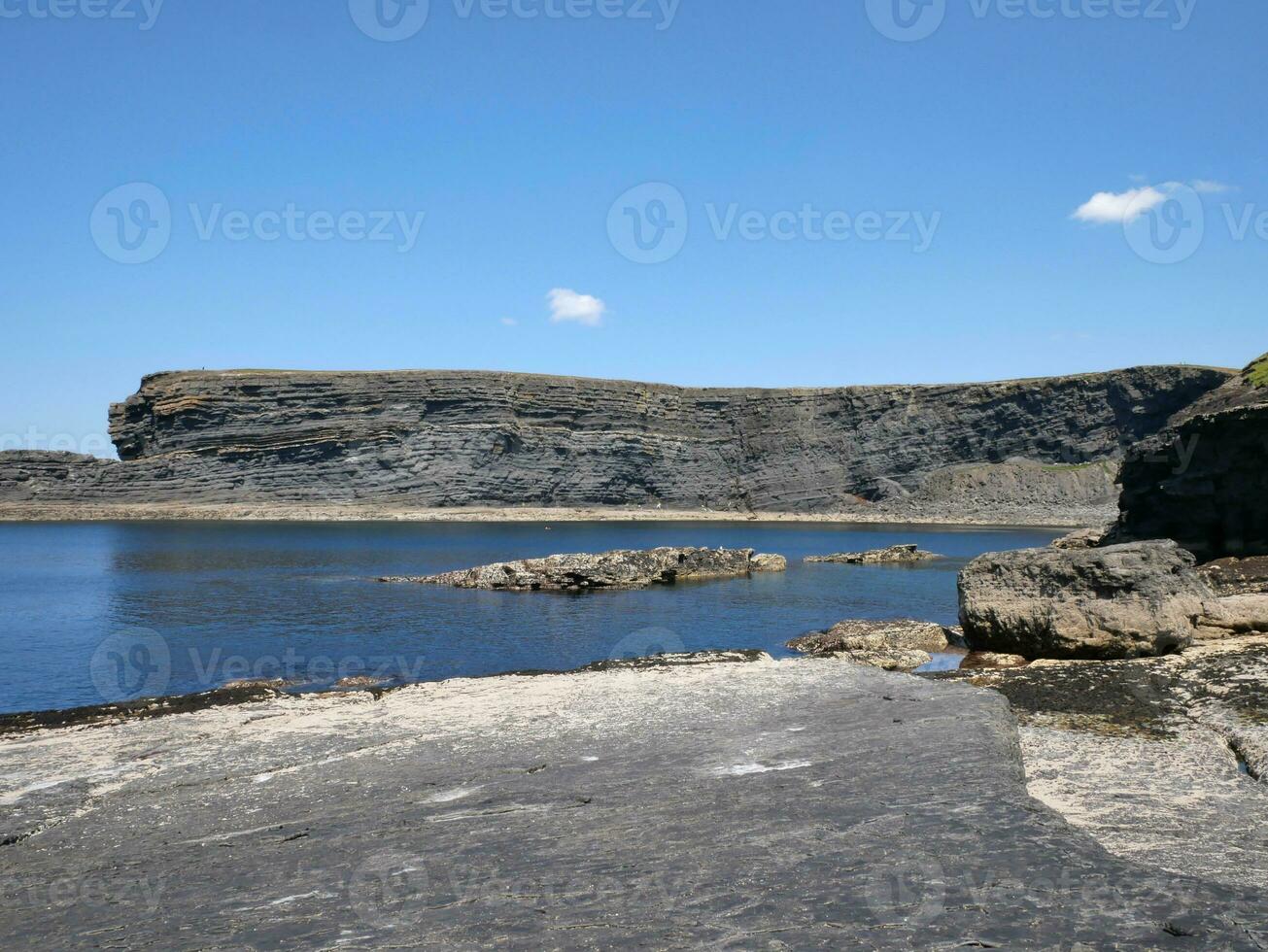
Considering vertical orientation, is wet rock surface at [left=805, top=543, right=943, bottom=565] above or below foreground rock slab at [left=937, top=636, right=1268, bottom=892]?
below

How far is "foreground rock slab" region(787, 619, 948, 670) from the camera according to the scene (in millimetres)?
20531

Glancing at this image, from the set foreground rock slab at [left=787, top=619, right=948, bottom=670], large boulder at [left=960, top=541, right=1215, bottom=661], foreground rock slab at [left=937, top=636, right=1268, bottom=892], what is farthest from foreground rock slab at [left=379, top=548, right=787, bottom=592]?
foreground rock slab at [left=937, top=636, right=1268, bottom=892]

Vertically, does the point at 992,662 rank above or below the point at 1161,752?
below

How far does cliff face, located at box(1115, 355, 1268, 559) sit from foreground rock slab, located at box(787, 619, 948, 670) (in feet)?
46.7

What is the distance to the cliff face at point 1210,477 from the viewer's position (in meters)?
32.3

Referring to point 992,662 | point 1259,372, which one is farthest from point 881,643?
point 1259,372

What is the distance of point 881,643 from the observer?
2288 cm

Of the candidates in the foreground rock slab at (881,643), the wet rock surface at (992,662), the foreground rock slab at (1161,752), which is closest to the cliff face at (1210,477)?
the foreground rock slab at (881,643)

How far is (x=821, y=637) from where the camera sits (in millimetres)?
A: 26125

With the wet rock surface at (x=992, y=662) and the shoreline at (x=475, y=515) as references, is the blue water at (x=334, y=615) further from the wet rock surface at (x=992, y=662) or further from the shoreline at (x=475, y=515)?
the shoreline at (x=475, y=515)

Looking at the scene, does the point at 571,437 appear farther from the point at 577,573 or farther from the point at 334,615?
the point at 334,615

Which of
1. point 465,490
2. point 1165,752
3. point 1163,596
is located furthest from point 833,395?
point 1165,752

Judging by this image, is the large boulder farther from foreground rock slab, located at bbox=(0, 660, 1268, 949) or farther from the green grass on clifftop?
the green grass on clifftop

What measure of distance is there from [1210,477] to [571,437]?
80.9m
